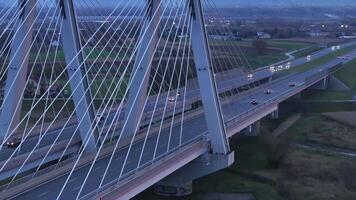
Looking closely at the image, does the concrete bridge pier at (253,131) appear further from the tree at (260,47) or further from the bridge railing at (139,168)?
the tree at (260,47)

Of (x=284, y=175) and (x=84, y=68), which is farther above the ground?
(x=84, y=68)

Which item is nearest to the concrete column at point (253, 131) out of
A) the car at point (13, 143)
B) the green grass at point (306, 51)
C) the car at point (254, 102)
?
the car at point (254, 102)

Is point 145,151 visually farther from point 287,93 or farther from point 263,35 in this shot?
point 263,35

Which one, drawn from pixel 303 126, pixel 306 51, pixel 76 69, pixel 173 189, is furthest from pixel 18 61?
pixel 306 51

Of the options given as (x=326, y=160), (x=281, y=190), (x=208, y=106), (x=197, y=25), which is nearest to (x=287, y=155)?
(x=326, y=160)

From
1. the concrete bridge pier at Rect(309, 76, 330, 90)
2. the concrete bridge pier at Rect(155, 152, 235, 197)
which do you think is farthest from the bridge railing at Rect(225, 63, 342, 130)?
the concrete bridge pier at Rect(155, 152, 235, 197)

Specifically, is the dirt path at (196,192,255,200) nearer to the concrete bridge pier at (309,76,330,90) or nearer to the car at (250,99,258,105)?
the car at (250,99,258,105)

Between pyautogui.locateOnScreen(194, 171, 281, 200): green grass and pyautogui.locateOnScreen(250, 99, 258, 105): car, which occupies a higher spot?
pyautogui.locateOnScreen(250, 99, 258, 105): car
